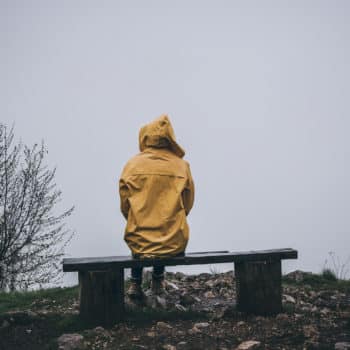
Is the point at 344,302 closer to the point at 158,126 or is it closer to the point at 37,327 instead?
the point at 158,126

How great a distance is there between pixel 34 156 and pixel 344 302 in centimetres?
866

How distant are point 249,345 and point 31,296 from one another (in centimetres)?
476

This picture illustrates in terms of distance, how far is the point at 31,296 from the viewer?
8219mm

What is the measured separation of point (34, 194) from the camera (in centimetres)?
1252

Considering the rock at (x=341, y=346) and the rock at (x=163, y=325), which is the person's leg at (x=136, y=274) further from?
the rock at (x=341, y=346)

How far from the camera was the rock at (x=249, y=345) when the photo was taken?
15.2ft

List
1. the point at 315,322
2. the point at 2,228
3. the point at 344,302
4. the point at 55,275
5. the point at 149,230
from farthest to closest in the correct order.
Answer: the point at 55,275 < the point at 2,228 < the point at 344,302 < the point at 149,230 < the point at 315,322

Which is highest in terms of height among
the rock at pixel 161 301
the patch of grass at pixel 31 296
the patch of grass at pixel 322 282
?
the rock at pixel 161 301

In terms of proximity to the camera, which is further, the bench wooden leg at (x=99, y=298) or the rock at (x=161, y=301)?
the rock at (x=161, y=301)

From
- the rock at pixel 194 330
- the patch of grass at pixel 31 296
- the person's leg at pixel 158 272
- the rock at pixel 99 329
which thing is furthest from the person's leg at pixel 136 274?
the patch of grass at pixel 31 296

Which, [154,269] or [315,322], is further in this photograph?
[154,269]

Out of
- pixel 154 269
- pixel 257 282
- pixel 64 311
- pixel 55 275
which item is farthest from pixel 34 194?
pixel 257 282

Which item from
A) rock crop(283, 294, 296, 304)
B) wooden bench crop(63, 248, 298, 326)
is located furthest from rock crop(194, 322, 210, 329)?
rock crop(283, 294, 296, 304)

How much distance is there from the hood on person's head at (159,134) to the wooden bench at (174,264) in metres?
1.52
